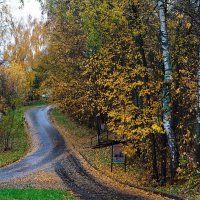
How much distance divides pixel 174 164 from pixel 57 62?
1911 cm

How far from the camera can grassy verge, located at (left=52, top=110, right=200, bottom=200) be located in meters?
12.4

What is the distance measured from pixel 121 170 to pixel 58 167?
4.01m

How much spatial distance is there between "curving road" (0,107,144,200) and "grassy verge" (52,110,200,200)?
99 cm

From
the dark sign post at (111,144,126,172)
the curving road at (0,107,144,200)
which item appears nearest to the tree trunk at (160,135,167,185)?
the curving road at (0,107,144,200)

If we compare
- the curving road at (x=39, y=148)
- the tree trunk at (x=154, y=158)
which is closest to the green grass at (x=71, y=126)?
the curving road at (x=39, y=148)

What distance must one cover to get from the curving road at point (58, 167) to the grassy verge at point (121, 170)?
0.99 metres

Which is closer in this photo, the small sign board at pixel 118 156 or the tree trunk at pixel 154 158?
the tree trunk at pixel 154 158

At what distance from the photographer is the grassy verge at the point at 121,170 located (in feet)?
40.5

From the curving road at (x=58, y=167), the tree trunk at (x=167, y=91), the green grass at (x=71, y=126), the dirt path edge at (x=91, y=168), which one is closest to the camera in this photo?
the dirt path edge at (x=91, y=168)

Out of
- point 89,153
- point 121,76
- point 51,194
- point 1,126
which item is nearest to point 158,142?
point 121,76

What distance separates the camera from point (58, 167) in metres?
21.0

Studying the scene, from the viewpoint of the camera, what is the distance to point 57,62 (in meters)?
31.0

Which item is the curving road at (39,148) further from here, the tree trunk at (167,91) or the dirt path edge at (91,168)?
the tree trunk at (167,91)

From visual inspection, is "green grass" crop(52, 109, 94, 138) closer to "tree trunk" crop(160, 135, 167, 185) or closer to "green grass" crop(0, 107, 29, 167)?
"green grass" crop(0, 107, 29, 167)
